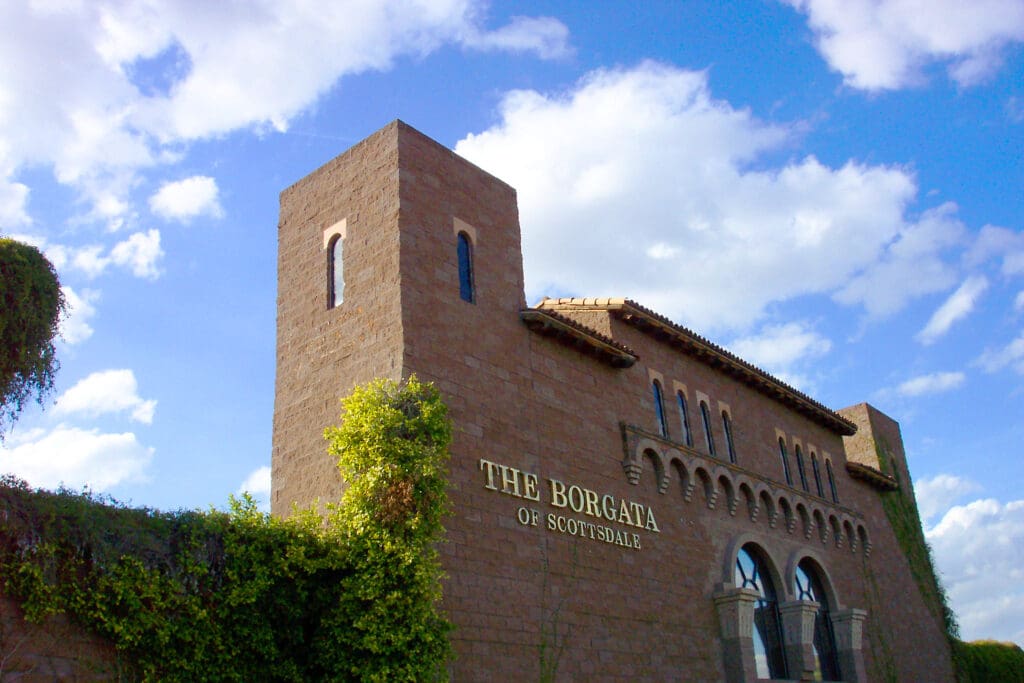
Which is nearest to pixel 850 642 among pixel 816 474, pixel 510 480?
pixel 816 474

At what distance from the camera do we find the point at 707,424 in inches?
888

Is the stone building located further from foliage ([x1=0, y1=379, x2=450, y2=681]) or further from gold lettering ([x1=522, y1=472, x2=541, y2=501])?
foliage ([x1=0, y1=379, x2=450, y2=681])

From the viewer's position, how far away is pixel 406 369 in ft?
49.2

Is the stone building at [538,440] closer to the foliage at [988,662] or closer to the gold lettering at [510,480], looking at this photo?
the gold lettering at [510,480]

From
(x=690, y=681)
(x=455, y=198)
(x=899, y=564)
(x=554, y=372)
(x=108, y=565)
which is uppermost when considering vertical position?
(x=455, y=198)

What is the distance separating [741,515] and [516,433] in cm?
793

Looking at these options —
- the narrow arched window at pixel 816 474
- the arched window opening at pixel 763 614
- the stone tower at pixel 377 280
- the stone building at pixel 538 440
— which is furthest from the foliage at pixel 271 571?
the narrow arched window at pixel 816 474

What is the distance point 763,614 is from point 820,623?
126 inches

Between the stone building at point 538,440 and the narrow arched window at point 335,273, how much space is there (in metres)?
0.04

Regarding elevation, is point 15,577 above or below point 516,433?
below

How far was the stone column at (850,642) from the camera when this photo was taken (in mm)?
23703

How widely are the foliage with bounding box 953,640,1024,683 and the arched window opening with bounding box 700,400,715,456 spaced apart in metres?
14.1

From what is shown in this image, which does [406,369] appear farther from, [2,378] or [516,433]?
[2,378]

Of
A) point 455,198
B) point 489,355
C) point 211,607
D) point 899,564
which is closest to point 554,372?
point 489,355
